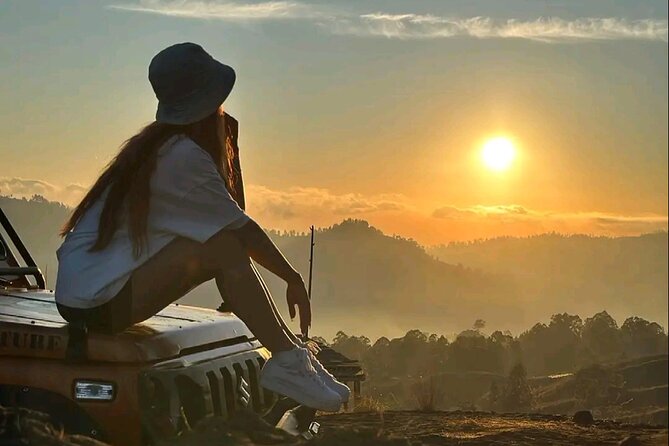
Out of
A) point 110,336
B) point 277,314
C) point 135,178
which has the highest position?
point 135,178

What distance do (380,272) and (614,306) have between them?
11403mm

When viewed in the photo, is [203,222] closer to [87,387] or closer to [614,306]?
[87,387]

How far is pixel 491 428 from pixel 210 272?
13.9 ft

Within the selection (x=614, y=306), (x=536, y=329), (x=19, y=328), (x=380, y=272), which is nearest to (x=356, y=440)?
(x=19, y=328)

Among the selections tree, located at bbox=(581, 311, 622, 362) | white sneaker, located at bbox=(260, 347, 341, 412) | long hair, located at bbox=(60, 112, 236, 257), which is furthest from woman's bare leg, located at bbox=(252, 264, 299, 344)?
tree, located at bbox=(581, 311, 622, 362)

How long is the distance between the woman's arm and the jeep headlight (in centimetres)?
75

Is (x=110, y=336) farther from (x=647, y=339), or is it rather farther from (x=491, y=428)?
(x=491, y=428)

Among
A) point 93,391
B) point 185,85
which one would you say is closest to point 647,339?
point 185,85

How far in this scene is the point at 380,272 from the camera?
18.8 m

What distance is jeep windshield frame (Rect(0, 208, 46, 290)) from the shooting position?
5.13 m

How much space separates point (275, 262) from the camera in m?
4.12

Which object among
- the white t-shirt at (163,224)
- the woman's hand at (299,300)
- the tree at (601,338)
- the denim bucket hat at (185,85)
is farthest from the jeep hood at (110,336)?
the tree at (601,338)

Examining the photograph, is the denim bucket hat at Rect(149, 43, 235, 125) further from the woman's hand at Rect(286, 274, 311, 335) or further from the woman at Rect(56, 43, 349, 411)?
the woman's hand at Rect(286, 274, 311, 335)

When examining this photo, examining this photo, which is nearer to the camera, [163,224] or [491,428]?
[163,224]
